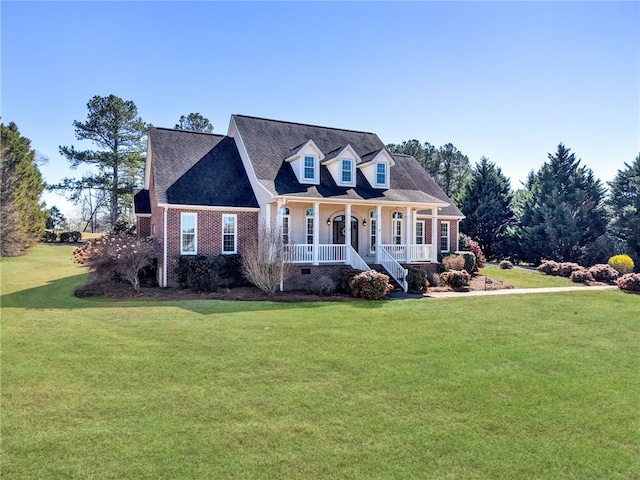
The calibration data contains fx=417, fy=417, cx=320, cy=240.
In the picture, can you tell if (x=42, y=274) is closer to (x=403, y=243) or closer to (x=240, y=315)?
(x=240, y=315)

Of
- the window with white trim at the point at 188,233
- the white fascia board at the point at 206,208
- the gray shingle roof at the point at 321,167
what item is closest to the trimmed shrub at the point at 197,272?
the window with white trim at the point at 188,233

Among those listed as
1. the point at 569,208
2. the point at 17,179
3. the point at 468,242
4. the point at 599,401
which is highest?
the point at 17,179

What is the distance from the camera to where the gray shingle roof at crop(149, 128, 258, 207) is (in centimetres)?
1945

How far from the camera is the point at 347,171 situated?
22.2 m

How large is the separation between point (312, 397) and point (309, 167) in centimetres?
1629

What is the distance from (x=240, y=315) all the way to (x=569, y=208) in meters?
30.3

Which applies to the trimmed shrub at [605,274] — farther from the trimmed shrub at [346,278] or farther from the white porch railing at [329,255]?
the trimmed shrub at [346,278]

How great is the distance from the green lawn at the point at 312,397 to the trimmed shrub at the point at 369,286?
377 cm

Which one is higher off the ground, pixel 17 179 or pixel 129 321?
pixel 17 179

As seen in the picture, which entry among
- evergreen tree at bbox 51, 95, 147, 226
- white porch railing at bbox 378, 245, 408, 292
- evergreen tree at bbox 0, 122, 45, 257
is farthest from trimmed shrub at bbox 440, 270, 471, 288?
evergreen tree at bbox 51, 95, 147, 226

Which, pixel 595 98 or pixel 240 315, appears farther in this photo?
pixel 595 98

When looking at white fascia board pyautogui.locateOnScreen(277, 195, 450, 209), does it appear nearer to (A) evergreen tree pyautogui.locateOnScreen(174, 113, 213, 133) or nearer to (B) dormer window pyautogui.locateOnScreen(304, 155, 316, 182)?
(B) dormer window pyautogui.locateOnScreen(304, 155, 316, 182)

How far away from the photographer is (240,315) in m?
12.2

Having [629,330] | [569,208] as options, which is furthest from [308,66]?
[569,208]
